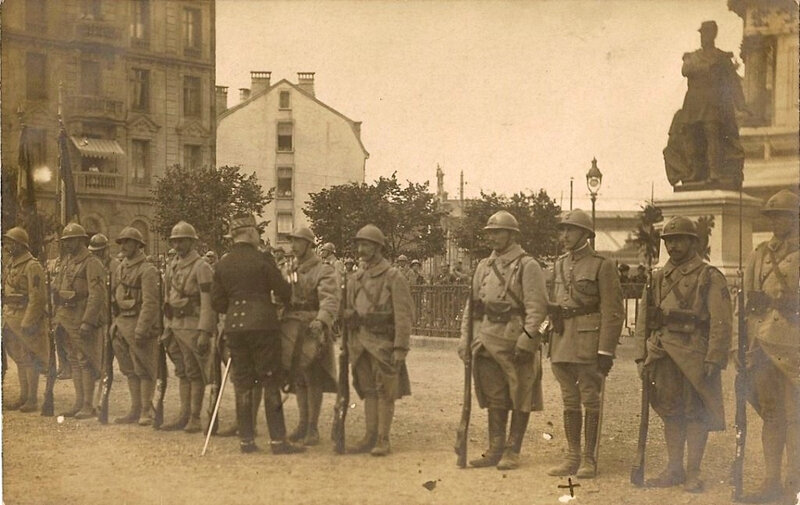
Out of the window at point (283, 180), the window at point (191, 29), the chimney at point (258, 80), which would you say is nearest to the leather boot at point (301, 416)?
the window at point (283, 180)

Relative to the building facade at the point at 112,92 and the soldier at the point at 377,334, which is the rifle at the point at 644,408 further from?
the building facade at the point at 112,92

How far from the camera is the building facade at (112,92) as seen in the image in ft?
28.5

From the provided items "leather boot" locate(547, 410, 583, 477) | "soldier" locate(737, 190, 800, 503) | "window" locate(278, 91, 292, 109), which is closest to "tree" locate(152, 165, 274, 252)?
"window" locate(278, 91, 292, 109)

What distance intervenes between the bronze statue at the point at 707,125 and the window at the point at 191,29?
15.7 feet

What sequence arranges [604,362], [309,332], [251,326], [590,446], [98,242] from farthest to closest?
[98,242]
[309,332]
[251,326]
[590,446]
[604,362]

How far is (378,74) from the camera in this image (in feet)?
28.3

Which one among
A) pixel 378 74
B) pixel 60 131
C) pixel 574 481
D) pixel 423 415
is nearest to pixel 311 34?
pixel 378 74

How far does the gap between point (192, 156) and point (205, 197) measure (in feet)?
1.61

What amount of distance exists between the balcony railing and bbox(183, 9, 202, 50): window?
5.25 feet

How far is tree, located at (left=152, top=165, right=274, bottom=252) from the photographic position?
29.1ft

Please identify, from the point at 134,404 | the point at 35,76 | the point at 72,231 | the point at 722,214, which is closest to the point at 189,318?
the point at 134,404

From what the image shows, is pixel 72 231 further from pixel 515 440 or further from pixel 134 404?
pixel 515 440

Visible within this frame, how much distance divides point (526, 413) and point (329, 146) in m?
3.10

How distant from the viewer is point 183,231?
877cm
